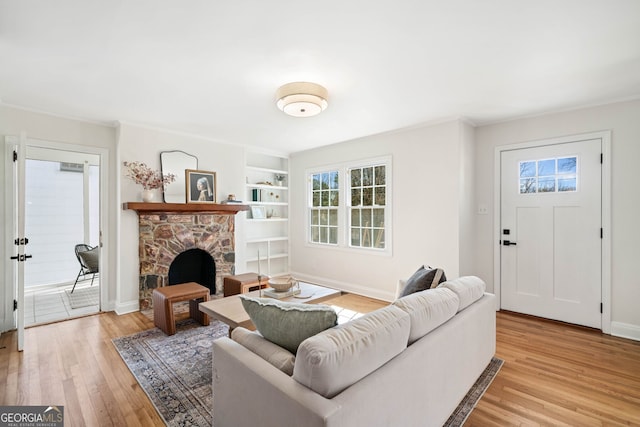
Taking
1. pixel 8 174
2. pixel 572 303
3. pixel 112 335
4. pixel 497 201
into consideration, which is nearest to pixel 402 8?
pixel 497 201

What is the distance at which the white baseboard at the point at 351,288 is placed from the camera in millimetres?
4387

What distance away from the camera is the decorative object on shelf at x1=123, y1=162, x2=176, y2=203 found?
12.7 feet

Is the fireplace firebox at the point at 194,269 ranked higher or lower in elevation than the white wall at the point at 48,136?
lower

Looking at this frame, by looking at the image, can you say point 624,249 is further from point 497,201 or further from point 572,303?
point 497,201

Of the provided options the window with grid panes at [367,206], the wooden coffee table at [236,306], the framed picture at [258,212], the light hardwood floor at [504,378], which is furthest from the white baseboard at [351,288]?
the wooden coffee table at [236,306]

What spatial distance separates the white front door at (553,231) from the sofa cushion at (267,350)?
3486mm

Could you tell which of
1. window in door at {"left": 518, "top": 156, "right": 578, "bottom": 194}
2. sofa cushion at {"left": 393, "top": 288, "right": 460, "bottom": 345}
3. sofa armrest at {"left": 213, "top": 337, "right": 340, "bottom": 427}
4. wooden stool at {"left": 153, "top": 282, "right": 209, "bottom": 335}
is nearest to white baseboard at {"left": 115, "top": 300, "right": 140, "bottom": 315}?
wooden stool at {"left": 153, "top": 282, "right": 209, "bottom": 335}

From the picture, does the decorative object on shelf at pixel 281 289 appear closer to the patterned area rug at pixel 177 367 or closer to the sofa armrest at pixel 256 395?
the patterned area rug at pixel 177 367

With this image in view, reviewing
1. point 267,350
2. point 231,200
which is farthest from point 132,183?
point 267,350

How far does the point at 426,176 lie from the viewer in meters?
3.95

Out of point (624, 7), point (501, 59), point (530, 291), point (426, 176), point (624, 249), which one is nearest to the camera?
point (624, 7)

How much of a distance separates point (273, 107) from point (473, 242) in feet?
10.1

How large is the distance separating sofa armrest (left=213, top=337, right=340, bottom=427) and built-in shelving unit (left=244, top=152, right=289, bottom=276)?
3725 millimetres

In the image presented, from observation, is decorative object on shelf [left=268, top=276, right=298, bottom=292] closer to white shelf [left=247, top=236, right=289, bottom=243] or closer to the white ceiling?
the white ceiling
